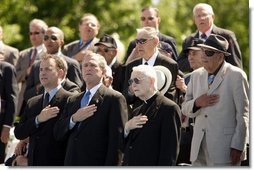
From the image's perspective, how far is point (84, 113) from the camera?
28.9ft

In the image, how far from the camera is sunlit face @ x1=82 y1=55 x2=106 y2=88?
29.1ft

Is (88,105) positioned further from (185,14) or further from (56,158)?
(185,14)

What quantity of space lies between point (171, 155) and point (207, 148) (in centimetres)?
61

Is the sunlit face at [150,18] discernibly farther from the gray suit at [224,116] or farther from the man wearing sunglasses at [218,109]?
the gray suit at [224,116]

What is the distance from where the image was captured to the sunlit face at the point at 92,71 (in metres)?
8.87

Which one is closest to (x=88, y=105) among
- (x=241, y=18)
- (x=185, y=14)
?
(x=241, y=18)

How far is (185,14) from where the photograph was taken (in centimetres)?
3262

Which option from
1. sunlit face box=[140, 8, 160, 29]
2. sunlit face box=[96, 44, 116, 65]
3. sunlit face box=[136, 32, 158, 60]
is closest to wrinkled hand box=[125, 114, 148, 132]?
sunlit face box=[136, 32, 158, 60]

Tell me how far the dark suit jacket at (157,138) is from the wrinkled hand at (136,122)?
1.4 inches

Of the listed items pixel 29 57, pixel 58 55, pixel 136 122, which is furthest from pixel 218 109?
pixel 29 57

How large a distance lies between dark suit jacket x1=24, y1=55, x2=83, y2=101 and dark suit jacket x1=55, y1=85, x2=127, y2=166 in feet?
4.94

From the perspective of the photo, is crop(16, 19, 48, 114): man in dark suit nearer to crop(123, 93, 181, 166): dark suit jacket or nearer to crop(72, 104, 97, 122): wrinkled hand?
crop(72, 104, 97, 122): wrinkled hand

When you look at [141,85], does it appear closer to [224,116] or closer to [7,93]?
[224,116]

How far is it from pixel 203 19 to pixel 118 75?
1209mm
